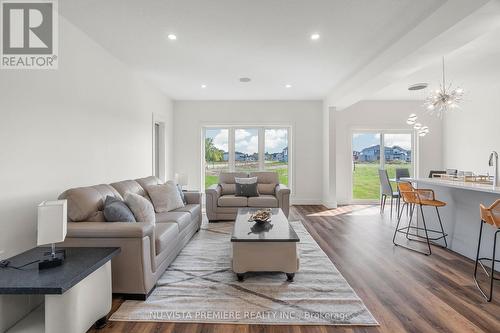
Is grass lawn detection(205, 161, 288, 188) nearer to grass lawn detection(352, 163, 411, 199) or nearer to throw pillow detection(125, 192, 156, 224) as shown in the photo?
grass lawn detection(352, 163, 411, 199)

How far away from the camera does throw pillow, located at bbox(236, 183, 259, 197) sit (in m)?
5.26

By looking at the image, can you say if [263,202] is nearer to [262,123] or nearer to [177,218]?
[177,218]

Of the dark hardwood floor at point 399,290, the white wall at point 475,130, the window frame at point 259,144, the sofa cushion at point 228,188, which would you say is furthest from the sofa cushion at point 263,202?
the white wall at point 475,130

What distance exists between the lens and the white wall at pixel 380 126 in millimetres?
6996

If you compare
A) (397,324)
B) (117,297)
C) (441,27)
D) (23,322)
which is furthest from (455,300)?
(23,322)

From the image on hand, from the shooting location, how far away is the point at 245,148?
23.1 feet

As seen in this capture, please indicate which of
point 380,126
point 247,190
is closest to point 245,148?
point 247,190

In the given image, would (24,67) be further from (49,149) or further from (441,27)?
(441,27)

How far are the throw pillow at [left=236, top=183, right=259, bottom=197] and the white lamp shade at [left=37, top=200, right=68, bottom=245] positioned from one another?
12.0 feet

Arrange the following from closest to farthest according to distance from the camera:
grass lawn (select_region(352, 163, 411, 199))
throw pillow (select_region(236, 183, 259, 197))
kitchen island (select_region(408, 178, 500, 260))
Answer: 1. kitchen island (select_region(408, 178, 500, 260))
2. throw pillow (select_region(236, 183, 259, 197))
3. grass lawn (select_region(352, 163, 411, 199))

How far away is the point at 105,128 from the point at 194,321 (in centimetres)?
296

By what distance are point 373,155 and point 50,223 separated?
7.30 m
